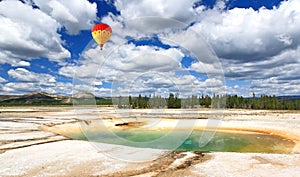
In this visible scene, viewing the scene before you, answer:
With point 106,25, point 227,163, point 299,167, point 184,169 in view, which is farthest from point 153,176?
point 106,25

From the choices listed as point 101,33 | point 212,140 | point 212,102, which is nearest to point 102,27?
point 101,33

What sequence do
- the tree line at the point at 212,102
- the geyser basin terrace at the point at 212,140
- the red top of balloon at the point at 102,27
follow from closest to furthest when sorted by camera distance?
1. the geyser basin terrace at the point at 212,140
2. the red top of balloon at the point at 102,27
3. the tree line at the point at 212,102

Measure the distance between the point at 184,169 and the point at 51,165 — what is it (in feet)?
19.8

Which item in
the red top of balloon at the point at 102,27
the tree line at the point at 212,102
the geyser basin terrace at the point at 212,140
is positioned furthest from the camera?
the tree line at the point at 212,102

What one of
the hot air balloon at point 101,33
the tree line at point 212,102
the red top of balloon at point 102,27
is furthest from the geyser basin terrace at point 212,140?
the tree line at point 212,102

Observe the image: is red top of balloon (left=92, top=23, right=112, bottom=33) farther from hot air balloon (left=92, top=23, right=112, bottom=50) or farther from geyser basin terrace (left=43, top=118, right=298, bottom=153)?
geyser basin terrace (left=43, top=118, right=298, bottom=153)

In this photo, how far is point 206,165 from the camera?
1047 centimetres

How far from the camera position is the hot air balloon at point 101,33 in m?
30.9

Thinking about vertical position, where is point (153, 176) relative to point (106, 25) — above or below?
below

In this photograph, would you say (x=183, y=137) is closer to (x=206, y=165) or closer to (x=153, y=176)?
(x=206, y=165)

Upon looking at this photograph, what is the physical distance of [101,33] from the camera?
31.0 metres

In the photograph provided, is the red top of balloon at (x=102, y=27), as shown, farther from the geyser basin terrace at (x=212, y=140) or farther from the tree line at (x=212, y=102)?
the tree line at (x=212, y=102)

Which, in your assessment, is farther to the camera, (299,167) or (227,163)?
(227,163)

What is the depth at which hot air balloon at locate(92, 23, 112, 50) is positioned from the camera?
30891mm
